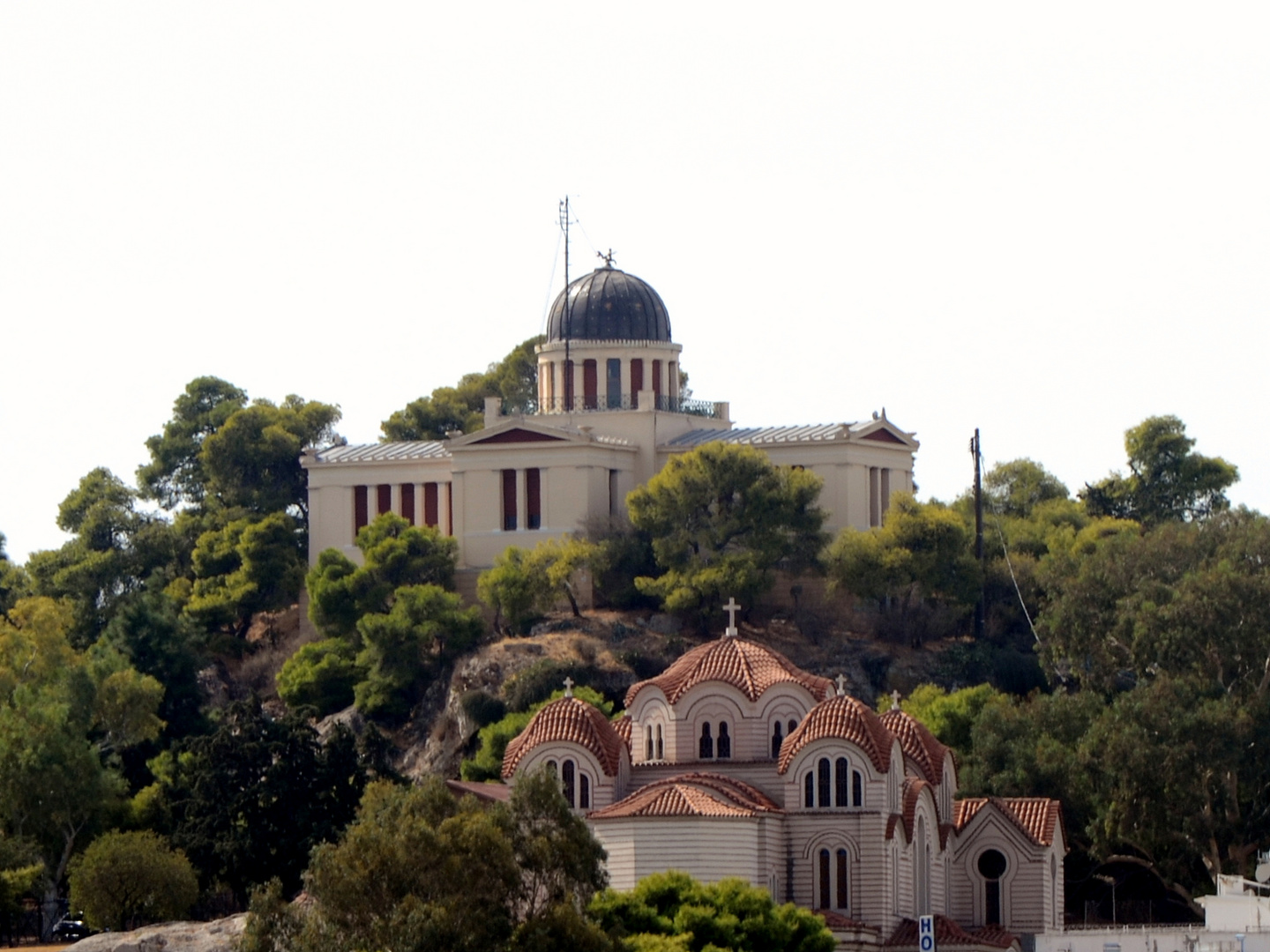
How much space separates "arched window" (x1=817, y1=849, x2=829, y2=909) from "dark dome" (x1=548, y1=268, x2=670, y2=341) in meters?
46.6

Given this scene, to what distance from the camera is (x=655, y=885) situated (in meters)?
77.0

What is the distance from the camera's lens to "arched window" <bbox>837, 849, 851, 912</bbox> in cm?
8175

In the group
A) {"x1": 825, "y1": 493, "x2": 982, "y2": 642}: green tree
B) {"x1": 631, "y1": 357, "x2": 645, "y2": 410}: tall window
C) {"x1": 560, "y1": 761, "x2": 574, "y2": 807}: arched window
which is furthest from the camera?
{"x1": 631, "y1": 357, "x2": 645, "y2": 410}: tall window

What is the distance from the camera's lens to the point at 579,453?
121 metres

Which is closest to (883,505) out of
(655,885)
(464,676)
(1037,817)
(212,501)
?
(464,676)

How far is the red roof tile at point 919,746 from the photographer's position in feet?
285

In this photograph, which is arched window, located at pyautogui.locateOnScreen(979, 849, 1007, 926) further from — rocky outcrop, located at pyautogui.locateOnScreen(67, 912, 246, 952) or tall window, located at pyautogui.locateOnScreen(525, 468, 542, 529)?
tall window, located at pyautogui.locateOnScreen(525, 468, 542, 529)

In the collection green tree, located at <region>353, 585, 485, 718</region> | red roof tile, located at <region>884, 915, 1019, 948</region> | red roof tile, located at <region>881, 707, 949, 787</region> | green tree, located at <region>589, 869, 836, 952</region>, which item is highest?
green tree, located at <region>353, 585, 485, 718</region>

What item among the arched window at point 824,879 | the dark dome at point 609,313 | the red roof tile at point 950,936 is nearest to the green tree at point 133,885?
the arched window at point 824,879

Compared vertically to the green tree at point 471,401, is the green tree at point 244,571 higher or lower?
lower

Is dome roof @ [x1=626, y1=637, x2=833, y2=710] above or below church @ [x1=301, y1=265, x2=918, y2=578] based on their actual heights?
below

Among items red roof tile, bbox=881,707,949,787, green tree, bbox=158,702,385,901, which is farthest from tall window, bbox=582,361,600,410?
red roof tile, bbox=881,707,949,787

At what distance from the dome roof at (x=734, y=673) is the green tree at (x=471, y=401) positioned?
46.5 metres

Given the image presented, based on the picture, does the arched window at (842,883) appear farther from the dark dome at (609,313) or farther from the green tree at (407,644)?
the dark dome at (609,313)
